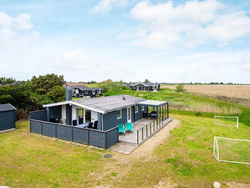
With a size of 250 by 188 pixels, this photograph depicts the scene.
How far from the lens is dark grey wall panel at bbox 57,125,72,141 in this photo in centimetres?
1112

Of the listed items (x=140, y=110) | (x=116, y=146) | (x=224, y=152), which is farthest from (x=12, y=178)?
(x=140, y=110)

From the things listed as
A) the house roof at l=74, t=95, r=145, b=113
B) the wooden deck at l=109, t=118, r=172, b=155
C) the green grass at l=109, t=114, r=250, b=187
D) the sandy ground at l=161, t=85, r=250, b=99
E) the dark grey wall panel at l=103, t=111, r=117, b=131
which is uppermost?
the sandy ground at l=161, t=85, r=250, b=99

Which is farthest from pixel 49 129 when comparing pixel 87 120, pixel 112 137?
pixel 112 137

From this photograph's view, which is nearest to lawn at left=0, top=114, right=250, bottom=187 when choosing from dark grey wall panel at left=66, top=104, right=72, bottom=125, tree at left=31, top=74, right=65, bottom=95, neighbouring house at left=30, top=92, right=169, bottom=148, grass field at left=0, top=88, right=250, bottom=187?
grass field at left=0, top=88, right=250, bottom=187

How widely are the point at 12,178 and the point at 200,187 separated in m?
7.96

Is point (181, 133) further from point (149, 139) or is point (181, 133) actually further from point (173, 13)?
point (173, 13)

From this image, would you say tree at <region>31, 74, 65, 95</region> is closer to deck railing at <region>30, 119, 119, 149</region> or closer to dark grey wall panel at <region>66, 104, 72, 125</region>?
dark grey wall panel at <region>66, 104, 72, 125</region>

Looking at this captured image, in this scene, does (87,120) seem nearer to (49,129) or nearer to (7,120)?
(49,129)

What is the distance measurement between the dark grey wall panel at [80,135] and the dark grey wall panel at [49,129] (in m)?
2.14

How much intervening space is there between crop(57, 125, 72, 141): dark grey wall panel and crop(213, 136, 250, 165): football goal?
970 centimetres

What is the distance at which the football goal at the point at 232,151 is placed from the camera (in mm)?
8680

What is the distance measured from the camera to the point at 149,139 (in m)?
11.8

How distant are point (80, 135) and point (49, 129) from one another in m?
3.31

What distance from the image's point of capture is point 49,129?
478 inches
